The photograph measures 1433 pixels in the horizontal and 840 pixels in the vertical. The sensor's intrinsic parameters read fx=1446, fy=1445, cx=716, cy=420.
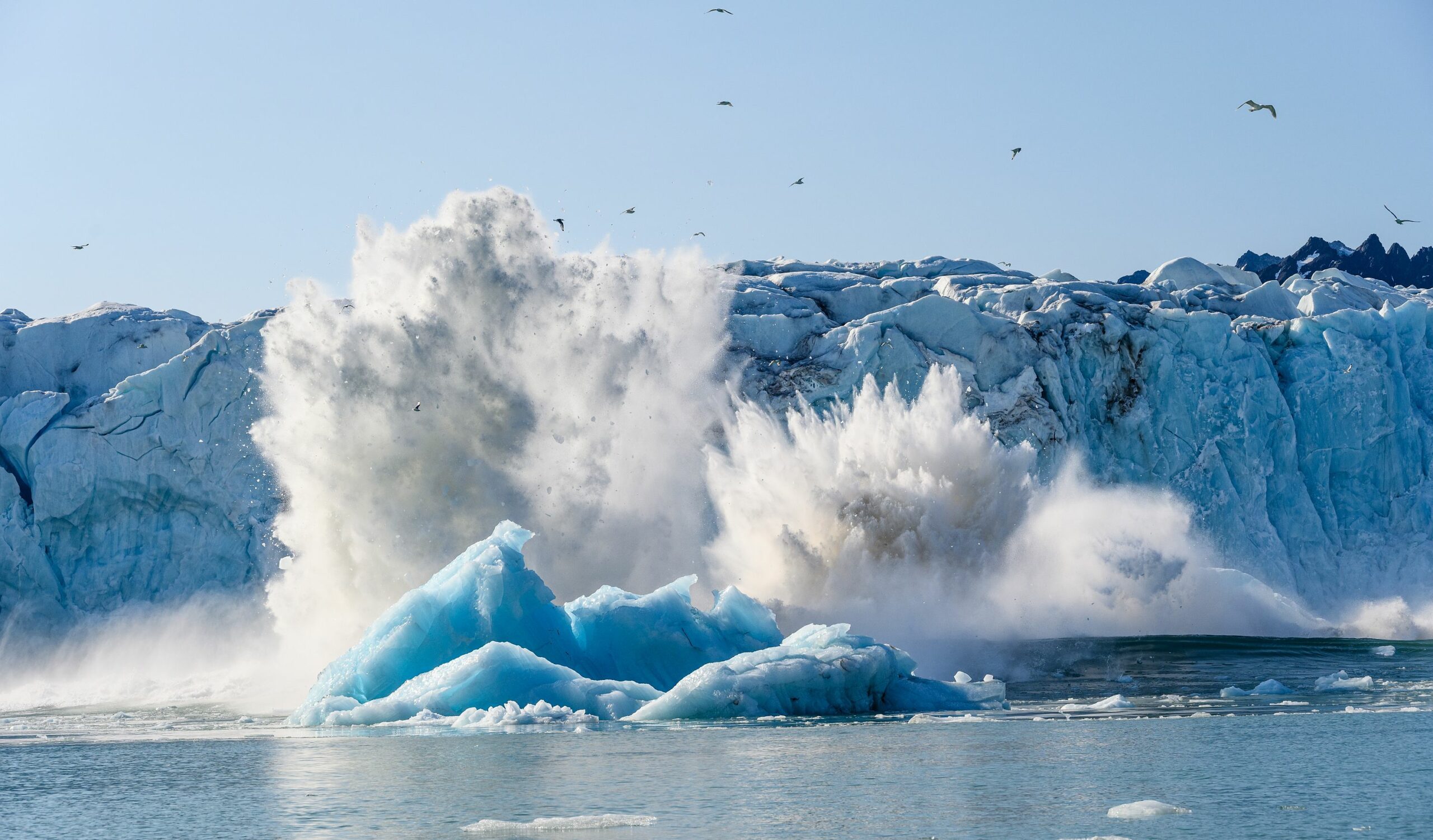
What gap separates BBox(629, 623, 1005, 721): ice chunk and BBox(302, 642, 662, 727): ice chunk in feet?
2.47

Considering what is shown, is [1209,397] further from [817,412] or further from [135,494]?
[135,494]

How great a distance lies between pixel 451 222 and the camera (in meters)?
29.8

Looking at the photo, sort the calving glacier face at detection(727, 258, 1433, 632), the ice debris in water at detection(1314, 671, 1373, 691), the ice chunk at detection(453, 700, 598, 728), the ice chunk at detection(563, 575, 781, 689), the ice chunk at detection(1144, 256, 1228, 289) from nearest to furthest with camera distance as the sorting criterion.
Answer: the ice chunk at detection(453, 700, 598, 728)
the ice chunk at detection(563, 575, 781, 689)
the ice debris in water at detection(1314, 671, 1373, 691)
the calving glacier face at detection(727, 258, 1433, 632)
the ice chunk at detection(1144, 256, 1228, 289)

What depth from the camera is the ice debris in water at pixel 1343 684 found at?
22688 mm

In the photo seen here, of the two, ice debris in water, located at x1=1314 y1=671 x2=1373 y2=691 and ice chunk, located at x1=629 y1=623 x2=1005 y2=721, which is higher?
ice chunk, located at x1=629 y1=623 x2=1005 y2=721

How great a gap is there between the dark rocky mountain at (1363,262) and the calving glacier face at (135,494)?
1994 inches

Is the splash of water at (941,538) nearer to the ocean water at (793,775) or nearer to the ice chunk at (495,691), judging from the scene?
the ocean water at (793,775)

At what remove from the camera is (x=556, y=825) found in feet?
34.0

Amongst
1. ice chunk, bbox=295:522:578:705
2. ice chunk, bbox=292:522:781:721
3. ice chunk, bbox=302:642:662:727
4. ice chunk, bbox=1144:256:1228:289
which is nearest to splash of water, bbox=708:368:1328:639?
ice chunk, bbox=292:522:781:721

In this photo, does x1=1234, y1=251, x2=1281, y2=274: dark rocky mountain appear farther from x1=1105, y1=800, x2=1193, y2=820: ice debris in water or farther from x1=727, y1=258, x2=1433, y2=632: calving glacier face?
x1=1105, y1=800, x2=1193, y2=820: ice debris in water

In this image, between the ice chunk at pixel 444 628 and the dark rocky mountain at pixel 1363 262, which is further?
the dark rocky mountain at pixel 1363 262

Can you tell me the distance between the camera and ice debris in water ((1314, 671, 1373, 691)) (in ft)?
74.4

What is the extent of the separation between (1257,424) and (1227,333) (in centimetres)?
249

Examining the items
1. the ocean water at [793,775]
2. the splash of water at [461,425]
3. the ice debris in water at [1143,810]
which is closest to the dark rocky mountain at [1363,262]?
the splash of water at [461,425]
